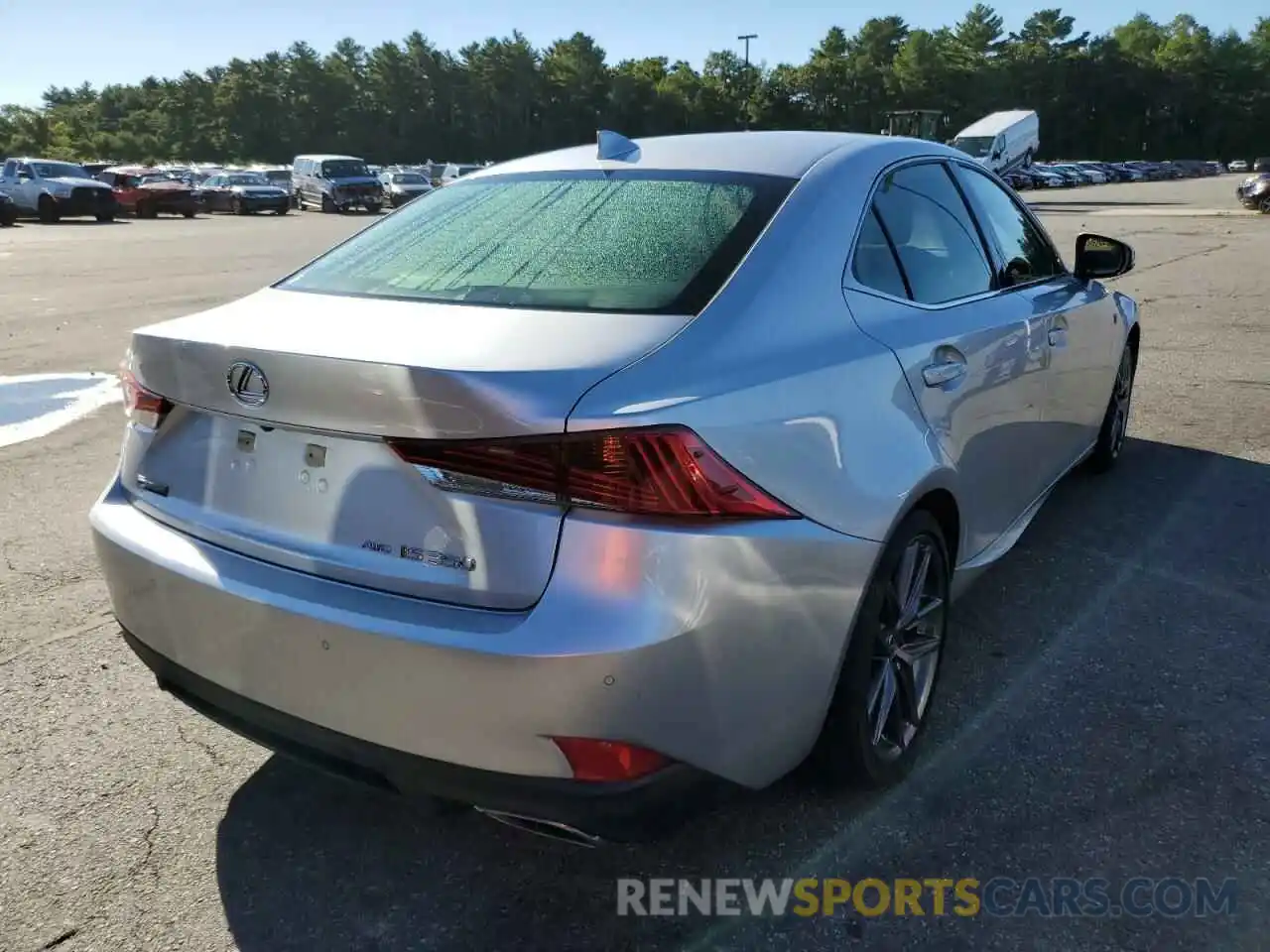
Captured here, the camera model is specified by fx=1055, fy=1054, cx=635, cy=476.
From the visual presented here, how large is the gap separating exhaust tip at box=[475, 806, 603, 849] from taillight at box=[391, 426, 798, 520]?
2.02 ft

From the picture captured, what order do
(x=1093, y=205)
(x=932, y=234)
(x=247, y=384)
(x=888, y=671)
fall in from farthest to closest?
(x=1093, y=205), (x=932, y=234), (x=888, y=671), (x=247, y=384)

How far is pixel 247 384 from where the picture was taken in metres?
2.24

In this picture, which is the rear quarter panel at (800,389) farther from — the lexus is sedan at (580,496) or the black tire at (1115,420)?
the black tire at (1115,420)

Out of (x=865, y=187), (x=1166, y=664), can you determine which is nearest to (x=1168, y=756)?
(x=1166, y=664)

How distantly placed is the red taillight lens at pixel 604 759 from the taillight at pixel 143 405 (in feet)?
4.29

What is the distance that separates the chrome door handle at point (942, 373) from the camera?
9.08 ft

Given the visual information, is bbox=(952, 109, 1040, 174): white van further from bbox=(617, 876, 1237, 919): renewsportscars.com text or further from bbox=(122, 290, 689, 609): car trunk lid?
bbox=(122, 290, 689, 609): car trunk lid

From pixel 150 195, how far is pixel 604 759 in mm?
40765

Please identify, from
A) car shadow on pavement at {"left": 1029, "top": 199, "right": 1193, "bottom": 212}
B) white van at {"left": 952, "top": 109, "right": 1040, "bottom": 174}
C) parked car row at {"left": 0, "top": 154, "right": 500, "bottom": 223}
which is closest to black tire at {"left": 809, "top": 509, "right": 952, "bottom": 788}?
parked car row at {"left": 0, "top": 154, "right": 500, "bottom": 223}

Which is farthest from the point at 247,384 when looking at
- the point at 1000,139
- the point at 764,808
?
the point at 1000,139

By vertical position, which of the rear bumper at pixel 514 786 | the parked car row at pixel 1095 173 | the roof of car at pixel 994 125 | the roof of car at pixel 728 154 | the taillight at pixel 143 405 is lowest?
the rear bumper at pixel 514 786

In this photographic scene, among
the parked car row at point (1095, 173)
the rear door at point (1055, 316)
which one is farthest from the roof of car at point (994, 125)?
the rear door at point (1055, 316)

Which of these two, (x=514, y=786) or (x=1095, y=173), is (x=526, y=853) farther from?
(x=1095, y=173)

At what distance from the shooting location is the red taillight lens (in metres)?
1.96
